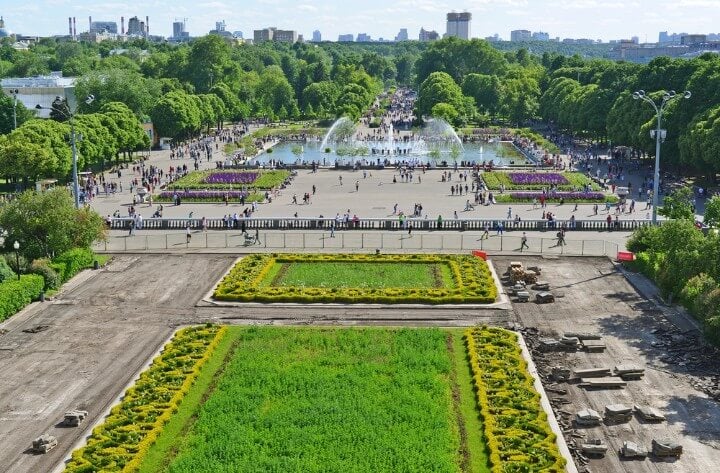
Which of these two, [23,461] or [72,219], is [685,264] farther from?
[72,219]

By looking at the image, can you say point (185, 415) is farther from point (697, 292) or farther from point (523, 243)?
point (523, 243)

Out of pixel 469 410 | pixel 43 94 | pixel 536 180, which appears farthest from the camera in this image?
pixel 43 94

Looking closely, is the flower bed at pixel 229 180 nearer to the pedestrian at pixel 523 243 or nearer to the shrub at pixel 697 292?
the pedestrian at pixel 523 243

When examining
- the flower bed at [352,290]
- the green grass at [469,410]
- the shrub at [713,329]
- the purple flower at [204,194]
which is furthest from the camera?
the purple flower at [204,194]

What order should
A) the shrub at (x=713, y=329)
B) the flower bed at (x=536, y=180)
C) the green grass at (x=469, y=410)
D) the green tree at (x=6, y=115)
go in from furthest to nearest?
the green tree at (x=6, y=115) < the flower bed at (x=536, y=180) < the shrub at (x=713, y=329) < the green grass at (x=469, y=410)

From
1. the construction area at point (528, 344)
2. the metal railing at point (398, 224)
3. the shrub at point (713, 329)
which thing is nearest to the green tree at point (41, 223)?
the construction area at point (528, 344)

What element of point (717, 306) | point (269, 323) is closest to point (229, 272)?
point (269, 323)

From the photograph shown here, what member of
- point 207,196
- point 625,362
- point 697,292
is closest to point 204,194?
point 207,196
